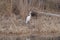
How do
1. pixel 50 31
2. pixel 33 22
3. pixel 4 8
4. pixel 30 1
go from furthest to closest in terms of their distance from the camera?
pixel 30 1, pixel 4 8, pixel 33 22, pixel 50 31

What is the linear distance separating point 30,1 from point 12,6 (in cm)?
130

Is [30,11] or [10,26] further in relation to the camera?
[30,11]

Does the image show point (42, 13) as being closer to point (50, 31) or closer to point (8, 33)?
point (50, 31)

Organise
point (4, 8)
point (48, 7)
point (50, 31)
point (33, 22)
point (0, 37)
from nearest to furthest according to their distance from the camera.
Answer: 1. point (0, 37)
2. point (50, 31)
3. point (33, 22)
4. point (4, 8)
5. point (48, 7)

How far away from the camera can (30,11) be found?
12.3m

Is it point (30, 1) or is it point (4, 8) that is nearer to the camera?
point (4, 8)

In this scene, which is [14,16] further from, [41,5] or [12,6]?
[41,5]

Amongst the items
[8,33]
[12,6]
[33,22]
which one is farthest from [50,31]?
[12,6]

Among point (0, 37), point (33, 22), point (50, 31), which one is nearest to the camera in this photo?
point (0, 37)

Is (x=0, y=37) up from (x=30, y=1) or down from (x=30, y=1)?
down

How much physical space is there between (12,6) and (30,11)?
1.07 m

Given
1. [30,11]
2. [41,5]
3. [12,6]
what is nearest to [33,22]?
[30,11]

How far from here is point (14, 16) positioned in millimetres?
11953

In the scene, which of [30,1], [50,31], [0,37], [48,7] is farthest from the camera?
[48,7]
